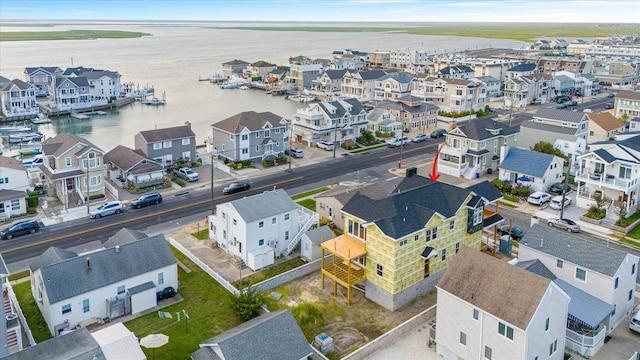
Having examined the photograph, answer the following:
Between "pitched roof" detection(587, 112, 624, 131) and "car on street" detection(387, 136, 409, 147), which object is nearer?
"pitched roof" detection(587, 112, 624, 131)

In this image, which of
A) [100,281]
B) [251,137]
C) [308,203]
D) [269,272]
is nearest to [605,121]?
[308,203]

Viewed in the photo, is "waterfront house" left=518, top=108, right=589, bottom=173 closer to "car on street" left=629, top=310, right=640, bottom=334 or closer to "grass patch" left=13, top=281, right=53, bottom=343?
"car on street" left=629, top=310, right=640, bottom=334

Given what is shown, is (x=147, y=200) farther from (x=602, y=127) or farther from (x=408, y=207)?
(x=602, y=127)

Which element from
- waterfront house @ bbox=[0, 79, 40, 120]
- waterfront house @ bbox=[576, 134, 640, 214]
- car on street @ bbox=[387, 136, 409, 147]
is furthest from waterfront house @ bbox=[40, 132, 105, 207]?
waterfront house @ bbox=[0, 79, 40, 120]

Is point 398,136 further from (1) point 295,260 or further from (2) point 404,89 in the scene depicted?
(1) point 295,260

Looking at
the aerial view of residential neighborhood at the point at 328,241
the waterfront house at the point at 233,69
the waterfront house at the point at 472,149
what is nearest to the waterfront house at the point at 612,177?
the aerial view of residential neighborhood at the point at 328,241
